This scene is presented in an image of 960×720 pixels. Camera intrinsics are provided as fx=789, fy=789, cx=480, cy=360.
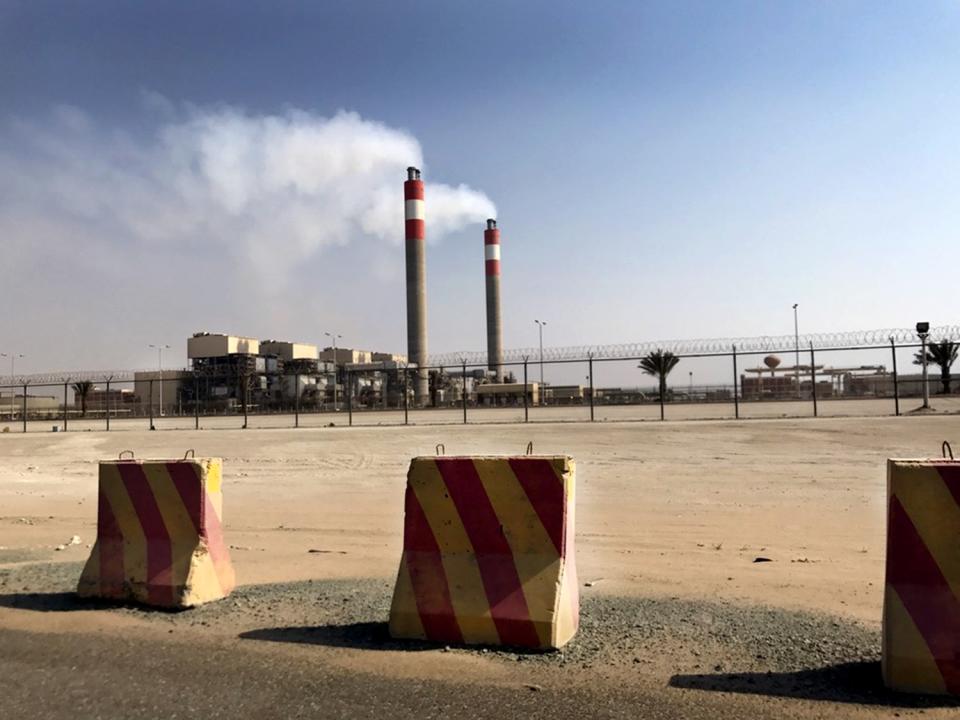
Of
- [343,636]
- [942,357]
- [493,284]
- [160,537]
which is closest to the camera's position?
[343,636]

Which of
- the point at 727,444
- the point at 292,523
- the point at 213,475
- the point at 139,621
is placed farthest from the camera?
the point at 727,444

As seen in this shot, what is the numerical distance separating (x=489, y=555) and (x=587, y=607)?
116cm

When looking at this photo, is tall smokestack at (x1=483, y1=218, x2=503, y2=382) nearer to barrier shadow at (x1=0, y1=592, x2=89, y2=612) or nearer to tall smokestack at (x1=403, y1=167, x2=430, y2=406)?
tall smokestack at (x1=403, y1=167, x2=430, y2=406)

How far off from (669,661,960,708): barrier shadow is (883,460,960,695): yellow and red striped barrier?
0.30ft

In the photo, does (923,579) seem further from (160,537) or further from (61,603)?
(61,603)

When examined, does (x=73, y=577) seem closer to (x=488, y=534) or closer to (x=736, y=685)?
(x=488, y=534)

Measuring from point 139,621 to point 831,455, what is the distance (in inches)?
521

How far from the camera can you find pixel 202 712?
13.2 feet

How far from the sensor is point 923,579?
4.13 metres

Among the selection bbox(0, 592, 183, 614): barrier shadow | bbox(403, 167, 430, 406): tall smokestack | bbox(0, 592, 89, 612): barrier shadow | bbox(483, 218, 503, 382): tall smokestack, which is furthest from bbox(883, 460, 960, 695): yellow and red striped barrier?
bbox(483, 218, 503, 382): tall smokestack

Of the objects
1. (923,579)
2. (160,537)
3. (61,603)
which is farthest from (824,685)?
(61,603)

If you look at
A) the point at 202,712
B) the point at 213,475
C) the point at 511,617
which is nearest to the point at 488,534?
the point at 511,617

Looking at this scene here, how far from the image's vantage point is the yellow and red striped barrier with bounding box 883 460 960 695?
158 inches

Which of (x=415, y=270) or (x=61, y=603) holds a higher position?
(x=415, y=270)
